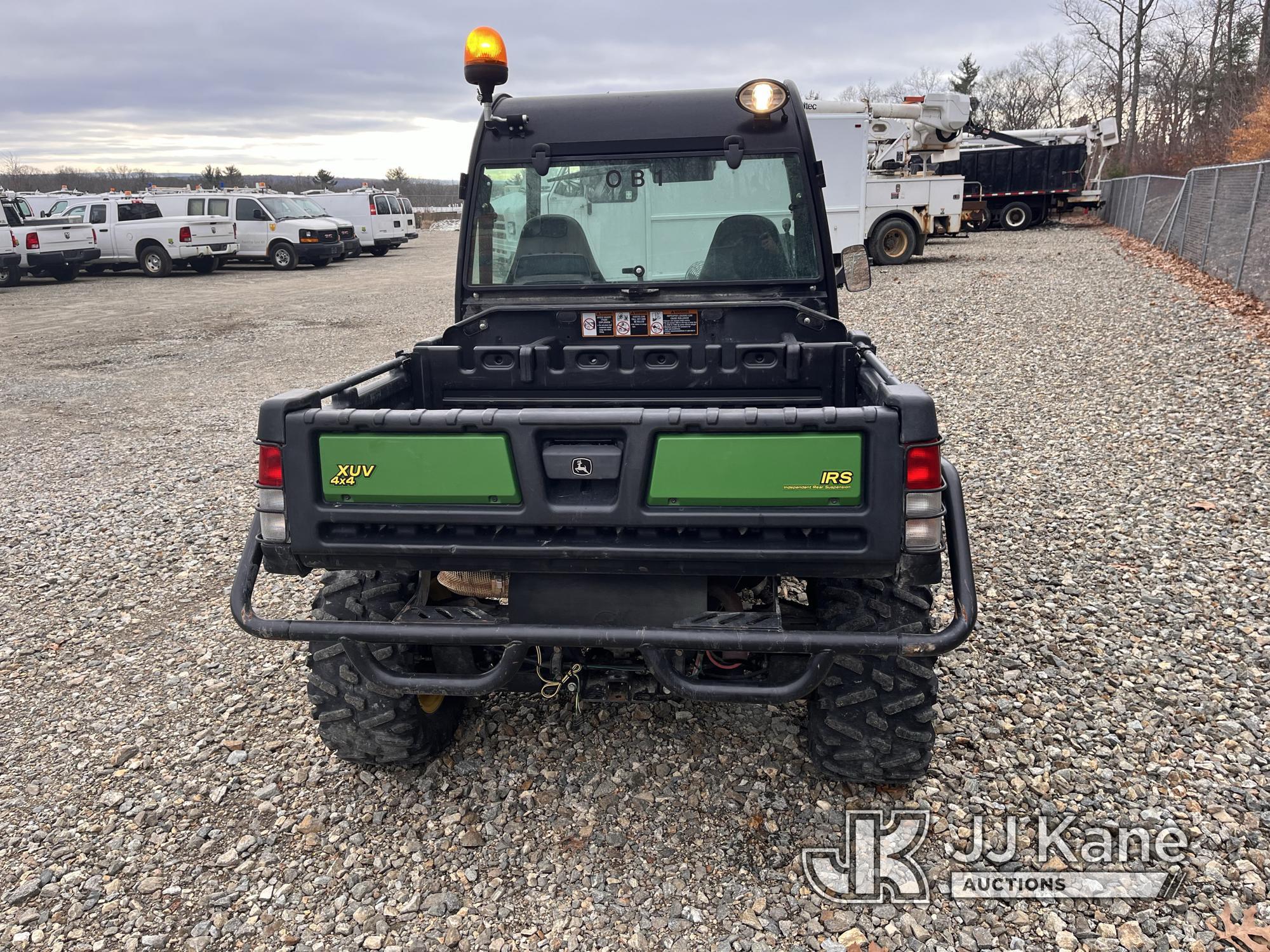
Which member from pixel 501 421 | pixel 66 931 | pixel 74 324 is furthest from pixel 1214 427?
pixel 74 324

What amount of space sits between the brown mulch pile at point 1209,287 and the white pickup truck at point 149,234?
20.5m

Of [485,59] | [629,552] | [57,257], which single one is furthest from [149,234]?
[629,552]

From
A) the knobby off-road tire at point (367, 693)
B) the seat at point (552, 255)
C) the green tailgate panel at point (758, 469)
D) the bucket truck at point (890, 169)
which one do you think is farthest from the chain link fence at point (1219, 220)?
the knobby off-road tire at point (367, 693)

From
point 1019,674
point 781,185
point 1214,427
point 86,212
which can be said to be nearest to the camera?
point 1019,674

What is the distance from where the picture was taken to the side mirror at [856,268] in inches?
154

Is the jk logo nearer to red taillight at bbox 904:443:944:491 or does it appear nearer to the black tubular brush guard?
the black tubular brush guard

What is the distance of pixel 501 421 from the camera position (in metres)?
2.52

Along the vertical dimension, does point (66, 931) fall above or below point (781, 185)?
below

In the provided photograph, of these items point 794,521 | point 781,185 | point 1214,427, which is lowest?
point 1214,427

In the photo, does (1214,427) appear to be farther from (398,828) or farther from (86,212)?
(86,212)

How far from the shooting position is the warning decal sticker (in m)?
3.90

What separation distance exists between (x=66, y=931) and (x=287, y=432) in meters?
1.59

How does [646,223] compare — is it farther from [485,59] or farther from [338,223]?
[338,223]

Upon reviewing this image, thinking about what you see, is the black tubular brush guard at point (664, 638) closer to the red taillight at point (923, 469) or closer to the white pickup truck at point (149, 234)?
the red taillight at point (923, 469)
